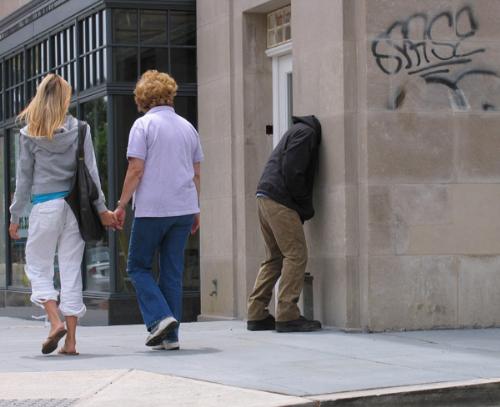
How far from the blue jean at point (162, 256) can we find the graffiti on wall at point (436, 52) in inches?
86.6

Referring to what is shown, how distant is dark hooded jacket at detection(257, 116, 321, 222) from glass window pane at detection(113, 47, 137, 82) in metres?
3.60

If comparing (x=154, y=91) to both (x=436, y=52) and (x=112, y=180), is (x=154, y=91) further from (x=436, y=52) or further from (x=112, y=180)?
(x=112, y=180)

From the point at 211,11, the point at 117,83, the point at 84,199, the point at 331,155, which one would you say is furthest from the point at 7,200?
the point at 84,199

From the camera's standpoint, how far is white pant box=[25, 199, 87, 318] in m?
8.66

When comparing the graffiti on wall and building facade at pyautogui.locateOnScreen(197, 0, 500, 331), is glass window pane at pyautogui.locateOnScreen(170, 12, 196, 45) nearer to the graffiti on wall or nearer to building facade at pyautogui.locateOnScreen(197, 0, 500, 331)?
building facade at pyautogui.locateOnScreen(197, 0, 500, 331)

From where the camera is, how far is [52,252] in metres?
8.77

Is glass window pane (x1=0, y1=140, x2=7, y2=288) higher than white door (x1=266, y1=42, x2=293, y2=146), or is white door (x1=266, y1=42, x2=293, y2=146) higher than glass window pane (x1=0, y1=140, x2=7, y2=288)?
white door (x1=266, y1=42, x2=293, y2=146)

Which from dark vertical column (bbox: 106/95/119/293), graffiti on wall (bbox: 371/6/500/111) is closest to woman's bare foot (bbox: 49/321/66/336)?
graffiti on wall (bbox: 371/6/500/111)

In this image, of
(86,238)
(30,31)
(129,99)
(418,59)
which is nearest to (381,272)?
(418,59)

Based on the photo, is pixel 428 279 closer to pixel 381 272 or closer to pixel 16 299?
pixel 381 272

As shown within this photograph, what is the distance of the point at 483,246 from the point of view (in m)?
10.2

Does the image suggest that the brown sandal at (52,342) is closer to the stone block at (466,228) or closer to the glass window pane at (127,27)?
the stone block at (466,228)

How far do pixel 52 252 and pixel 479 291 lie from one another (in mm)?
3620

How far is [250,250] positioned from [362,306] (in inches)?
86.4
